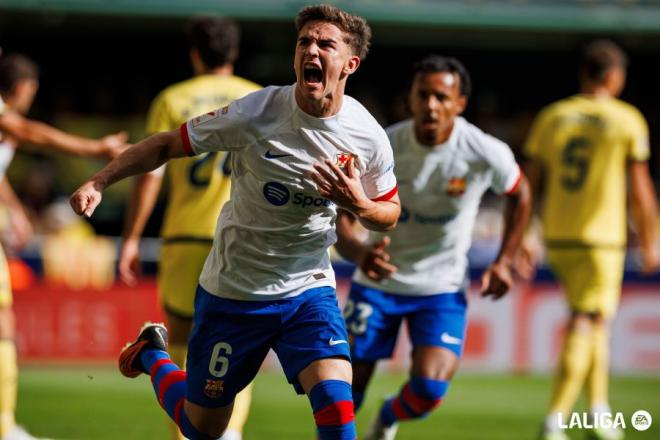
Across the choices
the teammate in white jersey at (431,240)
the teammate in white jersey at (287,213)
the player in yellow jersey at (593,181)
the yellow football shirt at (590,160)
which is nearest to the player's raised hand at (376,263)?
the teammate in white jersey at (287,213)

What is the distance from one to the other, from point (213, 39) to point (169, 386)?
7.66 ft

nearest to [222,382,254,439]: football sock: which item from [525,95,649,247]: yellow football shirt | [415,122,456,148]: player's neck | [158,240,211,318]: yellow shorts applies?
[158,240,211,318]: yellow shorts

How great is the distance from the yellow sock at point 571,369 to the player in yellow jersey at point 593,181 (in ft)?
0.61

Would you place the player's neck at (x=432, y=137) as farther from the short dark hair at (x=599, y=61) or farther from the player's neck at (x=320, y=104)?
the short dark hair at (x=599, y=61)

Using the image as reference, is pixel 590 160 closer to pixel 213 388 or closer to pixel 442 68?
pixel 442 68

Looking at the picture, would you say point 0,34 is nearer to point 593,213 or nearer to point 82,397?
point 82,397

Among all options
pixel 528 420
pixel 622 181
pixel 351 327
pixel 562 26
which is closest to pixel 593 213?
pixel 622 181

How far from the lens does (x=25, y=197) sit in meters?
17.8

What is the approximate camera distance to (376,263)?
22.5 feet

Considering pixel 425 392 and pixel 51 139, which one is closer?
pixel 425 392

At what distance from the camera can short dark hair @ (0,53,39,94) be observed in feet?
30.1

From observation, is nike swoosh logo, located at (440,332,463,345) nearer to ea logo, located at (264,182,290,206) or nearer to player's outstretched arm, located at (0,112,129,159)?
ea logo, located at (264,182,290,206)

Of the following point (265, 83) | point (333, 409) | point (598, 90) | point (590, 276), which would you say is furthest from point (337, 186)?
point (265, 83)

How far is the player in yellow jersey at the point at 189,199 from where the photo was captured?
7.62 meters
